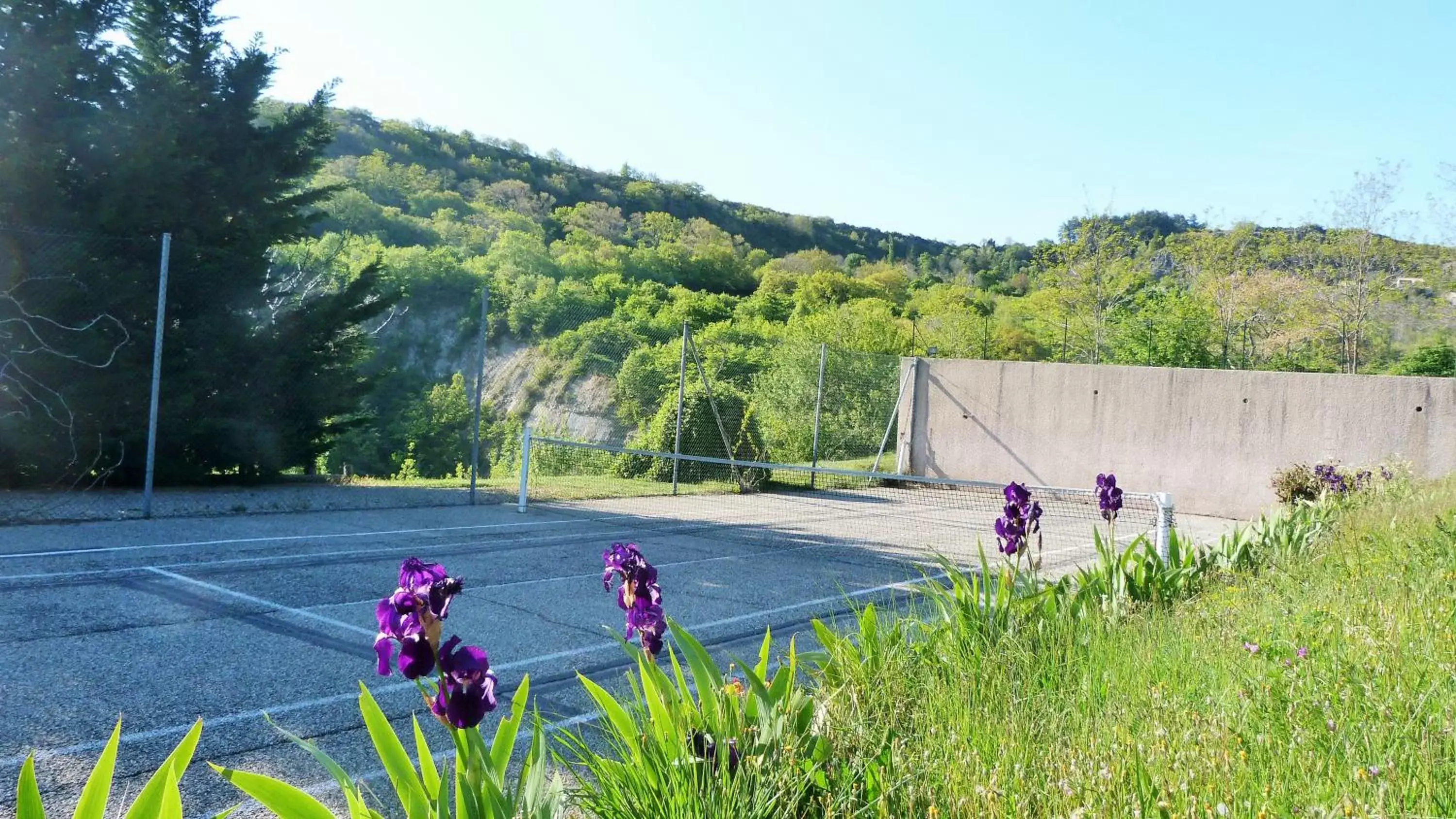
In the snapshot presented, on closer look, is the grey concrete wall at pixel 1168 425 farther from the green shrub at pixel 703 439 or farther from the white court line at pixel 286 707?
the white court line at pixel 286 707

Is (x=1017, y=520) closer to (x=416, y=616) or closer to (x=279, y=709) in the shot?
(x=416, y=616)

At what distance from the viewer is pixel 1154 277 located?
30.5m

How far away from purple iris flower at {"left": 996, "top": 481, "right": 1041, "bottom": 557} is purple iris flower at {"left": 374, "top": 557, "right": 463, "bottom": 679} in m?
3.10

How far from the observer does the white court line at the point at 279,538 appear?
7832mm

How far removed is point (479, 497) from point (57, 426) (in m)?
4.54

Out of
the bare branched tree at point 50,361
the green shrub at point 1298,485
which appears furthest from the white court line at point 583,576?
the bare branched tree at point 50,361

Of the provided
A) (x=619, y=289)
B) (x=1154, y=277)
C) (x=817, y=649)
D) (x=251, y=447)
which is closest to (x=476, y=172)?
(x=619, y=289)

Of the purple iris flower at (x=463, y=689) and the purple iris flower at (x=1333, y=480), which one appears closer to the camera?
the purple iris flower at (x=463, y=689)

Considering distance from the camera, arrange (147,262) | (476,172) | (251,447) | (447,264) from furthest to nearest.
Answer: (476,172) < (447,264) < (251,447) < (147,262)

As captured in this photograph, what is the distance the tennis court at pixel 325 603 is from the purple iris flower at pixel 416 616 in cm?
192

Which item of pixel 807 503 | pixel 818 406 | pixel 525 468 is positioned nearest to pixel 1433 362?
pixel 818 406

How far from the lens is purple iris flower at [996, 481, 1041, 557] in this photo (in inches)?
183

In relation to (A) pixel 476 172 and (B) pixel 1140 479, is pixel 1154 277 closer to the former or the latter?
(B) pixel 1140 479

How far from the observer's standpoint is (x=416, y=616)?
2.08 meters
